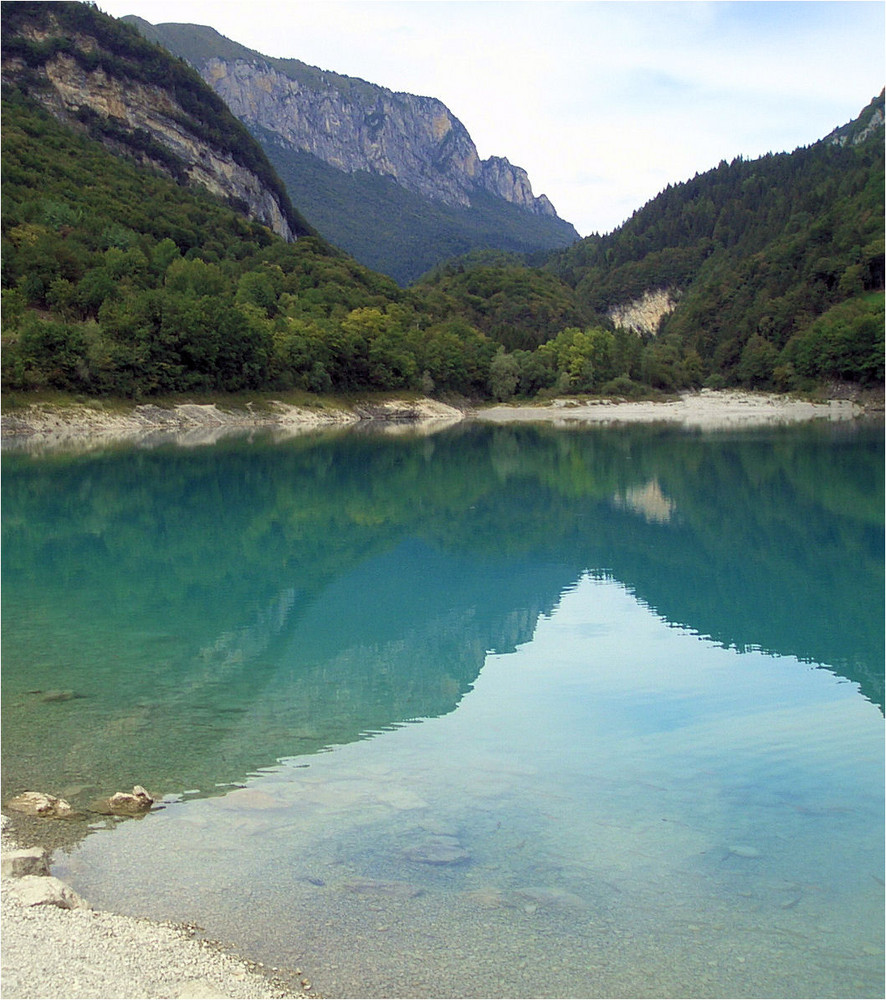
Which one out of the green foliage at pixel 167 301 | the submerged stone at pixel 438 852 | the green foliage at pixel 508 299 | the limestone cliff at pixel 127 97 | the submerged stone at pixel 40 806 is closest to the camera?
the submerged stone at pixel 438 852

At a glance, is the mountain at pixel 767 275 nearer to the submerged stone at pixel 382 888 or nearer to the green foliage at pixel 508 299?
the green foliage at pixel 508 299

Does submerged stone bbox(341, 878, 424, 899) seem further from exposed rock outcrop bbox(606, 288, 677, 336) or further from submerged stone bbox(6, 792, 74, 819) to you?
exposed rock outcrop bbox(606, 288, 677, 336)

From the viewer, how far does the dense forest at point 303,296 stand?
6191 centimetres

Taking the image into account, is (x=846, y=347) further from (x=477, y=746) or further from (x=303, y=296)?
(x=477, y=746)

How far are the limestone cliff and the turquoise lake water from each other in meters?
119

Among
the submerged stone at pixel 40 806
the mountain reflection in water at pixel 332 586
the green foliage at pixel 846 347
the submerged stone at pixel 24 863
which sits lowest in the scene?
the mountain reflection in water at pixel 332 586

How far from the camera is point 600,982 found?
185 inches

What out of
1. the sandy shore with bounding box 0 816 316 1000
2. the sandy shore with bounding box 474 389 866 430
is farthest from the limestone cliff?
the sandy shore with bounding box 0 816 316 1000

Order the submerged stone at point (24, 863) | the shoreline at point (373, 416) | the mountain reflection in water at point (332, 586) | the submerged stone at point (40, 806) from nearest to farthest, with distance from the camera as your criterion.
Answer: the submerged stone at point (24, 863), the submerged stone at point (40, 806), the mountain reflection in water at point (332, 586), the shoreline at point (373, 416)

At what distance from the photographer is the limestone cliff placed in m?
118

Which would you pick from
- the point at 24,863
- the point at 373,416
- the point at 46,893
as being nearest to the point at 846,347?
the point at 373,416

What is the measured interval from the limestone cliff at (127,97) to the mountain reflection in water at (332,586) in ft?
343

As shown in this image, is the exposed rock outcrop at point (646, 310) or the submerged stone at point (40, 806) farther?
the exposed rock outcrop at point (646, 310)

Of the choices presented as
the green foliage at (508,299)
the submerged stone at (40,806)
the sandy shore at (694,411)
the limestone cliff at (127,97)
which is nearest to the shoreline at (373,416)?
the sandy shore at (694,411)
